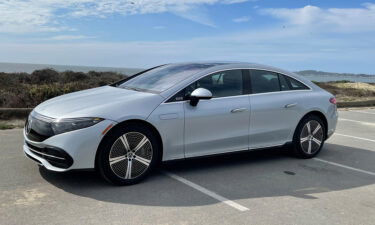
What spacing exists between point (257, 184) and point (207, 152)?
Result: 0.81m

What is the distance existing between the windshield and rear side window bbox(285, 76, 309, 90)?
1.44 metres

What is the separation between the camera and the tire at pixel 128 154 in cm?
459

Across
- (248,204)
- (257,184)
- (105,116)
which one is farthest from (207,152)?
(105,116)

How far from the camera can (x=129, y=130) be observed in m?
4.70

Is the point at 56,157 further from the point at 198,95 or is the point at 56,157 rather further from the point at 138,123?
the point at 198,95

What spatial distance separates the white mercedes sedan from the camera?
14.7ft

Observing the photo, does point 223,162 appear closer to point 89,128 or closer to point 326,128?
point 326,128

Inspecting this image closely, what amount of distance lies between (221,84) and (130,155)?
1768mm

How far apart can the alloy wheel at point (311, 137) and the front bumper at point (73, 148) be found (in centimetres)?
344

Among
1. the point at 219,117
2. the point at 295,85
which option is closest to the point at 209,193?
the point at 219,117

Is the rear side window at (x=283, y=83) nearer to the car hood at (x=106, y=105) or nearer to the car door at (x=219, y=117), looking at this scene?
the car door at (x=219, y=117)

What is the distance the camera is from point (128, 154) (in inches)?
187

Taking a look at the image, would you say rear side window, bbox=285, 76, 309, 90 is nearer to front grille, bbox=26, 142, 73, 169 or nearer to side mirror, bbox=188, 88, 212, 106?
side mirror, bbox=188, 88, 212, 106

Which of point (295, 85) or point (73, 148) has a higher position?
point (295, 85)
